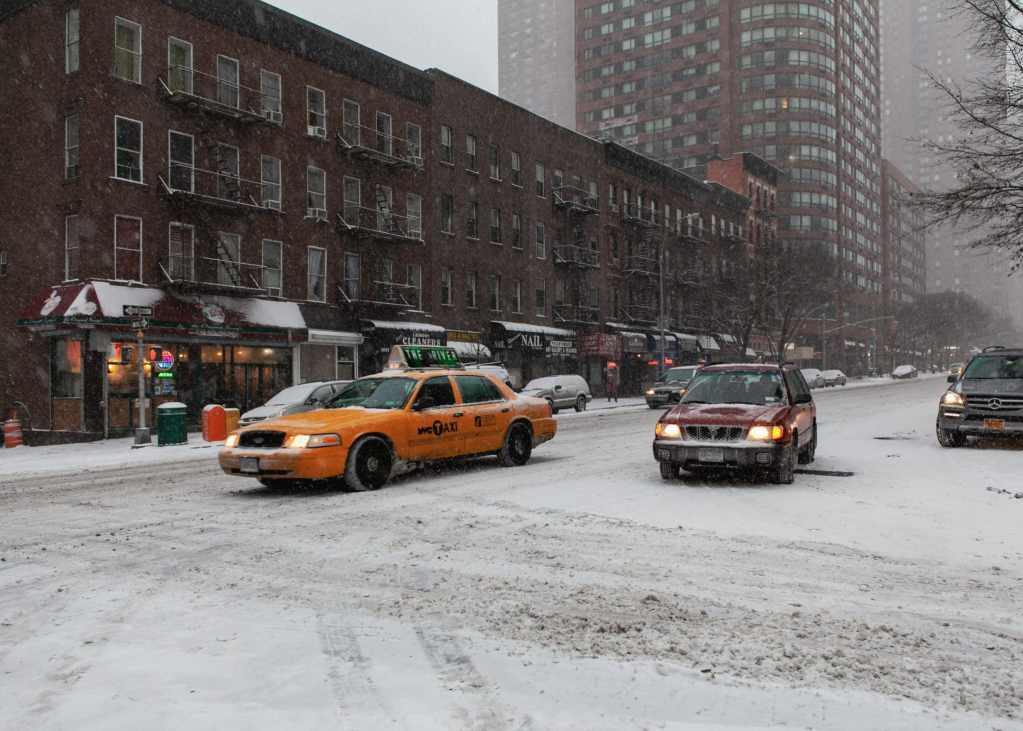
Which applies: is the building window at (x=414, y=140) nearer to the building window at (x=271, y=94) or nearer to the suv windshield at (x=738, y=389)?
the building window at (x=271, y=94)

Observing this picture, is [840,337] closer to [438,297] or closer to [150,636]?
[438,297]

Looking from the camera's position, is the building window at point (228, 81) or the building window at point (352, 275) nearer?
the building window at point (228, 81)

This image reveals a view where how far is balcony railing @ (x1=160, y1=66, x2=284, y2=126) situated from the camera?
1078 inches

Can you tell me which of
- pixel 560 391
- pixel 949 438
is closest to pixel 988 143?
pixel 949 438

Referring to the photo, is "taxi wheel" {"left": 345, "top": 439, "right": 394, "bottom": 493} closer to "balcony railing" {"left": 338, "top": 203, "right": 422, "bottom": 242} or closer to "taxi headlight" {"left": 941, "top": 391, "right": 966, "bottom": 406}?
"taxi headlight" {"left": 941, "top": 391, "right": 966, "bottom": 406}

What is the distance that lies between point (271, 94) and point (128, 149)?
22.7 ft

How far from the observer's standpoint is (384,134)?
3622 centimetres

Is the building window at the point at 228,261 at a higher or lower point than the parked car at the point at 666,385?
higher

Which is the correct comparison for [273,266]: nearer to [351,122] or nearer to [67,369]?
[351,122]

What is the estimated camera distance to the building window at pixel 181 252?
89.1 feet

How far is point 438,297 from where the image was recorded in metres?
39.0

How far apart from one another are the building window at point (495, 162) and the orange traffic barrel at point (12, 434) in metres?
25.4

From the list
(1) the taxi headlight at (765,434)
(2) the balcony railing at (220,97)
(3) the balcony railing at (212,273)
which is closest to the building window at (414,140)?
(2) the balcony railing at (220,97)

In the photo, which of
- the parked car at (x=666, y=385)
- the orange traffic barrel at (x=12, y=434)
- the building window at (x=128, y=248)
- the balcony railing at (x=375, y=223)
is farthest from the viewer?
the balcony railing at (x=375, y=223)
